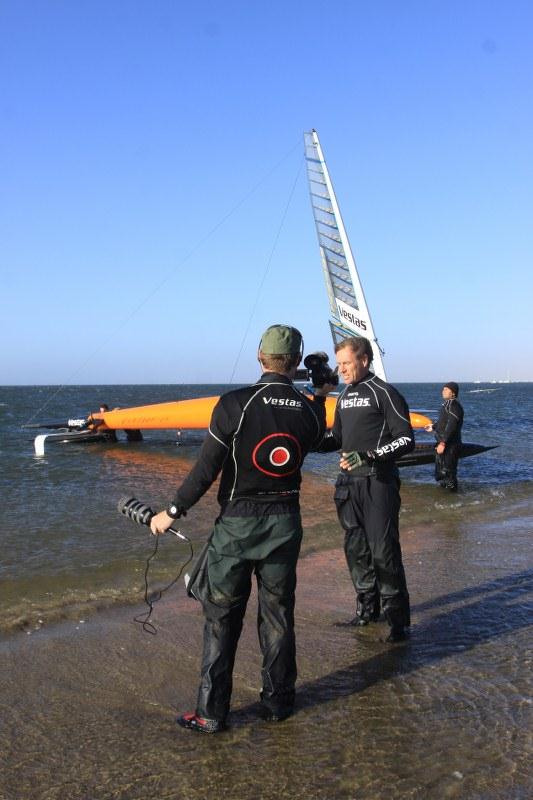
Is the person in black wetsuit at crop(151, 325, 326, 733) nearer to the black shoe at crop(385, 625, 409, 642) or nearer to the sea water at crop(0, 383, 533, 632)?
the black shoe at crop(385, 625, 409, 642)

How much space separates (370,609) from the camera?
181 inches

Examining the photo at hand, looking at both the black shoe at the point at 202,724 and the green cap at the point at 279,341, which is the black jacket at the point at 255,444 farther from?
the black shoe at the point at 202,724

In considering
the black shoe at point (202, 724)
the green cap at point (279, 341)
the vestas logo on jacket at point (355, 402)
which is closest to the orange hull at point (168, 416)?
the vestas logo on jacket at point (355, 402)

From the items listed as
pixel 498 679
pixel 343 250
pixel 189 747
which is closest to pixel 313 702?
pixel 189 747

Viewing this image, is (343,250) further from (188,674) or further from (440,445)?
(188,674)

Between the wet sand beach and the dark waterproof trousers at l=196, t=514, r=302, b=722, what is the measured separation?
0.18m

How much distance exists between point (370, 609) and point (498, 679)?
1.13 m

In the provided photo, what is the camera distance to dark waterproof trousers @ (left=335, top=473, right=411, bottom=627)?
4270mm

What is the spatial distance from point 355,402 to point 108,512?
6.07 m

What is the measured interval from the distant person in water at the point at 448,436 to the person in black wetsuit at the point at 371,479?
6.55m

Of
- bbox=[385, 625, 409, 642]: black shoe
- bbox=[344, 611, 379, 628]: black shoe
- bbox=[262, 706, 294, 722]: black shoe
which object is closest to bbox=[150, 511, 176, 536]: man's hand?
bbox=[262, 706, 294, 722]: black shoe

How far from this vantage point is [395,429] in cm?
426

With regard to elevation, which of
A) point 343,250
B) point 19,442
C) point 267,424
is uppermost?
point 343,250

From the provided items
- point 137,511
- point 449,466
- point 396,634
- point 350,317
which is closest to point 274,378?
point 137,511
